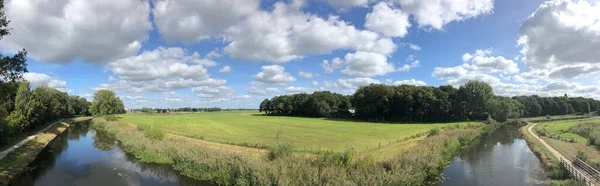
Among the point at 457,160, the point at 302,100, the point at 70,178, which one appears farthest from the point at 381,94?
the point at 70,178

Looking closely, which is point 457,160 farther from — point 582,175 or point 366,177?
point 366,177

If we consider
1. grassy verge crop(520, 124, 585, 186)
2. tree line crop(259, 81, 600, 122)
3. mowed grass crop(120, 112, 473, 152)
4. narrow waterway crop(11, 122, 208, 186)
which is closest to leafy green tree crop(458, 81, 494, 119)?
tree line crop(259, 81, 600, 122)

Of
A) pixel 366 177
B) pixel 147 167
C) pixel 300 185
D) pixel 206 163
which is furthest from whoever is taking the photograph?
pixel 147 167

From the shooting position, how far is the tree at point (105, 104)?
4232 inches

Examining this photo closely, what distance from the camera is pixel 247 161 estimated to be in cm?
2233

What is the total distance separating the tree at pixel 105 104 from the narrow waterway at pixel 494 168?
11718 centimetres

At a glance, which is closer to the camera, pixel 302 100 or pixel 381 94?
pixel 381 94

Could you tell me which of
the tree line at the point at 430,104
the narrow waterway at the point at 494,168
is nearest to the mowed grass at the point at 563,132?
the narrow waterway at the point at 494,168

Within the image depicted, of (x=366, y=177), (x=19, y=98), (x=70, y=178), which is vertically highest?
(x=19, y=98)

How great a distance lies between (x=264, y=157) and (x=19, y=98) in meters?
54.0

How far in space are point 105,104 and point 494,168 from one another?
401 feet

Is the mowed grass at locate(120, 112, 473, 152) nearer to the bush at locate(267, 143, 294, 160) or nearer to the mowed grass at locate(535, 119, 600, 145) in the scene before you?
the bush at locate(267, 143, 294, 160)

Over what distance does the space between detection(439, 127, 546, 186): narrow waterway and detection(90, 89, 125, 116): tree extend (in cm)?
11718

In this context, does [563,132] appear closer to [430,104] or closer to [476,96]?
[430,104]
